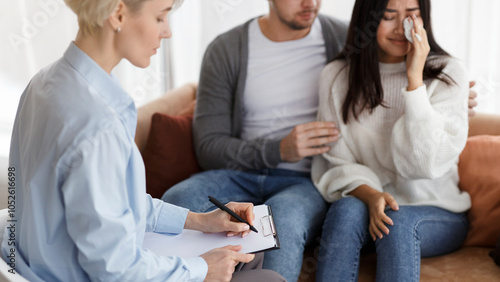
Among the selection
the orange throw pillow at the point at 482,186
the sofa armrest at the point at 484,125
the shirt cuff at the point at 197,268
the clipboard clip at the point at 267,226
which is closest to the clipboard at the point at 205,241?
the clipboard clip at the point at 267,226

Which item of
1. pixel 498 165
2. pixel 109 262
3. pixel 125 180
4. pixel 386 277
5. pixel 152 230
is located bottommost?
pixel 386 277

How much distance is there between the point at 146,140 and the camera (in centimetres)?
201

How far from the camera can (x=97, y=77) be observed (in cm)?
90

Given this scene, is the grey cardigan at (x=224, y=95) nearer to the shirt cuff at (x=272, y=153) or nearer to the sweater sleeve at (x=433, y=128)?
the shirt cuff at (x=272, y=153)

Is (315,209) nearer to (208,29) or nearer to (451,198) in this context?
(451,198)

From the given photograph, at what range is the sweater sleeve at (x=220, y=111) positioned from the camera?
1.83 metres

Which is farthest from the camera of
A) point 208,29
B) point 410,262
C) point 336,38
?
point 208,29

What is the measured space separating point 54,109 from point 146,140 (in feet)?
3.78

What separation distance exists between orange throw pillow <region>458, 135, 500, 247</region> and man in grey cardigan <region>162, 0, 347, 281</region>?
0.48m

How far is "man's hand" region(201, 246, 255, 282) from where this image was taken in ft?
3.29

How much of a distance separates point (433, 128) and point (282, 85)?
0.58 metres

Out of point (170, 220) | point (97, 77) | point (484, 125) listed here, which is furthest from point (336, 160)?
point (97, 77)

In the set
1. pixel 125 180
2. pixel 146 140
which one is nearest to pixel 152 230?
pixel 125 180

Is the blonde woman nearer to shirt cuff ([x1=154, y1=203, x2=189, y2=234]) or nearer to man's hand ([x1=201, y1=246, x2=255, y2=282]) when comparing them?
man's hand ([x1=201, y1=246, x2=255, y2=282])
